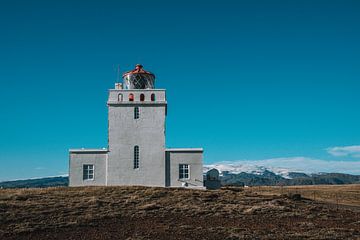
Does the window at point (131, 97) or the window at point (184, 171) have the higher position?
the window at point (131, 97)

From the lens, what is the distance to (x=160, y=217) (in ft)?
72.7

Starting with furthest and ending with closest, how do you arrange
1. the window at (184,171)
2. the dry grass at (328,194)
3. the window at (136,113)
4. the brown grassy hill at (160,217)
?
the dry grass at (328,194) → the window at (136,113) → the window at (184,171) → the brown grassy hill at (160,217)

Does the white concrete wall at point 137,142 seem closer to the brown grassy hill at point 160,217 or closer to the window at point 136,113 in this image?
the window at point 136,113

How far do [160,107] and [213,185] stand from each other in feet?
29.6

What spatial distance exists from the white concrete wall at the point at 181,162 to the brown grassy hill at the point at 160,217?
17.8ft

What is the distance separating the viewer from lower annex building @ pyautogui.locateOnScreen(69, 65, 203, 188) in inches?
1415

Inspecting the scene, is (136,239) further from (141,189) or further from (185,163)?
(185,163)

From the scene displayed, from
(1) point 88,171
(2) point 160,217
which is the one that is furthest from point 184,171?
(2) point 160,217

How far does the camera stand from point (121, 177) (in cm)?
3600

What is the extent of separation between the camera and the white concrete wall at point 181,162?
35.9 meters

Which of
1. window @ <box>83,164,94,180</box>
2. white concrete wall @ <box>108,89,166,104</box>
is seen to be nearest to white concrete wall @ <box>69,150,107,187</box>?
window @ <box>83,164,94,180</box>

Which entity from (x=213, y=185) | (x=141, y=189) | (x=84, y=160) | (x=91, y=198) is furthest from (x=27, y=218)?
(x=213, y=185)

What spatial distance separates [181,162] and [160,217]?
1409cm

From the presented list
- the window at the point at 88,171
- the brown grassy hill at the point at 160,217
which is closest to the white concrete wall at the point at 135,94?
the window at the point at 88,171
